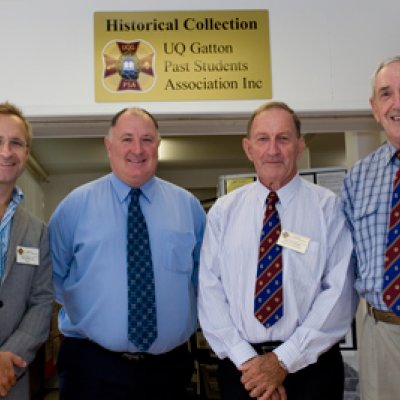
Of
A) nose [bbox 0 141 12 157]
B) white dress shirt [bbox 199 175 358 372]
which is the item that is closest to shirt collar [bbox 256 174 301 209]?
white dress shirt [bbox 199 175 358 372]

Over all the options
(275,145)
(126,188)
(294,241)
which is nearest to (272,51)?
(275,145)

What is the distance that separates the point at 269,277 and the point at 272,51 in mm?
1333

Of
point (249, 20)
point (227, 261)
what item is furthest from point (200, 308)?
point (249, 20)

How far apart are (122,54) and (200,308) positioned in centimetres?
139

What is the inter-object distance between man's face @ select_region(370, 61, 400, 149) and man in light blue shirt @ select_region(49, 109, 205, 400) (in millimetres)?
904

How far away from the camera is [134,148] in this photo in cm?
229

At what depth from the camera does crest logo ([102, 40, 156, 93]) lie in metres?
2.72

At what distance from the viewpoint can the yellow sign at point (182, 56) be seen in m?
2.72

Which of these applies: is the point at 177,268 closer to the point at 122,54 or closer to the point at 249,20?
the point at 122,54

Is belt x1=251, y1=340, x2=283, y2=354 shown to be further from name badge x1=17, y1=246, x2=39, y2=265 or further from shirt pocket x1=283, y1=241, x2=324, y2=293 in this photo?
name badge x1=17, y1=246, x2=39, y2=265

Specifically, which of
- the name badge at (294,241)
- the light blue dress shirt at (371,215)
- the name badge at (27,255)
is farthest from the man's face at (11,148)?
the light blue dress shirt at (371,215)

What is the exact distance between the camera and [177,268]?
7.45ft

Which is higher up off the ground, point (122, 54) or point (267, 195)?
point (122, 54)

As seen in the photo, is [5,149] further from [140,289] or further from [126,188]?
[140,289]
